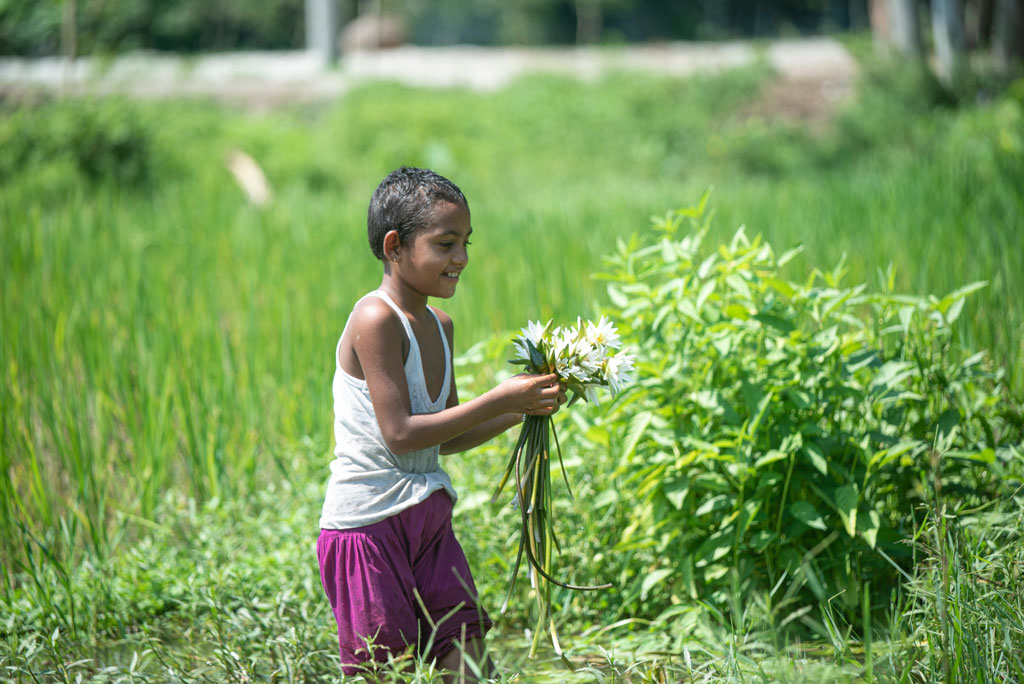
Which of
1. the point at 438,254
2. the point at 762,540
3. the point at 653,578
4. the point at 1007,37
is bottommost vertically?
the point at 653,578

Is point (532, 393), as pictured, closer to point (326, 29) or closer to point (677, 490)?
point (677, 490)

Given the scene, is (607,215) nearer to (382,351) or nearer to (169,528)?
(169,528)

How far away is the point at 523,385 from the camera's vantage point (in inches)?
72.2

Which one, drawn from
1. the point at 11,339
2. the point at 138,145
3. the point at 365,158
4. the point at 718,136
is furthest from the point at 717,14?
the point at 11,339

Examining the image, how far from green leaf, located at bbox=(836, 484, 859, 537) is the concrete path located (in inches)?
512

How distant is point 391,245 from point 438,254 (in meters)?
0.11

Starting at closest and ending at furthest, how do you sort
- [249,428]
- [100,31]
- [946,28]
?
[249,428] → [946,28] → [100,31]

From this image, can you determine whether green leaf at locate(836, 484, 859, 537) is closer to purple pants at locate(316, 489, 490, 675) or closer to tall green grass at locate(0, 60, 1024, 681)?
tall green grass at locate(0, 60, 1024, 681)

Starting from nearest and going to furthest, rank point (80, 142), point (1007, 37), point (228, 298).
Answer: point (228, 298) < point (80, 142) < point (1007, 37)

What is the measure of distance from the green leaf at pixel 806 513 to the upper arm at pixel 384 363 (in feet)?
3.58

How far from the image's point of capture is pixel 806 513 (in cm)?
239

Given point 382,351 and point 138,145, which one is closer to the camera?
point 382,351

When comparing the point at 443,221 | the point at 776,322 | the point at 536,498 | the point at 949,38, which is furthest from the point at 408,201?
the point at 949,38

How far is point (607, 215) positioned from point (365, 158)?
6.22 meters
